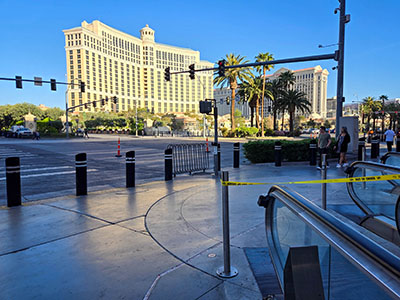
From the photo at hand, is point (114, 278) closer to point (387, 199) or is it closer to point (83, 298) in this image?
point (83, 298)

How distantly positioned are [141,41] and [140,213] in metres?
199

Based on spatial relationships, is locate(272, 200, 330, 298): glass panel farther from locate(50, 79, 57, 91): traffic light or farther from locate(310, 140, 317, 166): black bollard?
locate(50, 79, 57, 91): traffic light

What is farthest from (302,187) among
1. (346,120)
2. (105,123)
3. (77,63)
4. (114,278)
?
(77,63)

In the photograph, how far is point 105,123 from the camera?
98062 millimetres

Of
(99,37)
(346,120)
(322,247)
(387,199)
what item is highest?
(99,37)

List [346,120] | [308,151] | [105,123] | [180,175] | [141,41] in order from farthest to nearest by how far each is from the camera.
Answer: [141,41]
[105,123]
[346,120]
[308,151]
[180,175]

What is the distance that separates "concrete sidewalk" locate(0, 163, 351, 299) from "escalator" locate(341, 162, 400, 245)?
3.98ft

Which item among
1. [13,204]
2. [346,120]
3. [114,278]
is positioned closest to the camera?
[114,278]

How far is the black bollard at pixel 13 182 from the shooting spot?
6348 mm

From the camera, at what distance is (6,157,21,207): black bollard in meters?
6.35

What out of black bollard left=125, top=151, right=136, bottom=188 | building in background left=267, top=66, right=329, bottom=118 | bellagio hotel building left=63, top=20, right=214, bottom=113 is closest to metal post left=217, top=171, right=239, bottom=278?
black bollard left=125, top=151, right=136, bottom=188

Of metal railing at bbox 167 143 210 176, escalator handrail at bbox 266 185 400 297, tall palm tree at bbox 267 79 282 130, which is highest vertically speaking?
tall palm tree at bbox 267 79 282 130

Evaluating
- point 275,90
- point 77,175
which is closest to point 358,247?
point 77,175

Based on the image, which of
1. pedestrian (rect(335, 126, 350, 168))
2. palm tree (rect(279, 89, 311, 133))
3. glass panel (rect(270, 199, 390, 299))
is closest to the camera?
glass panel (rect(270, 199, 390, 299))
